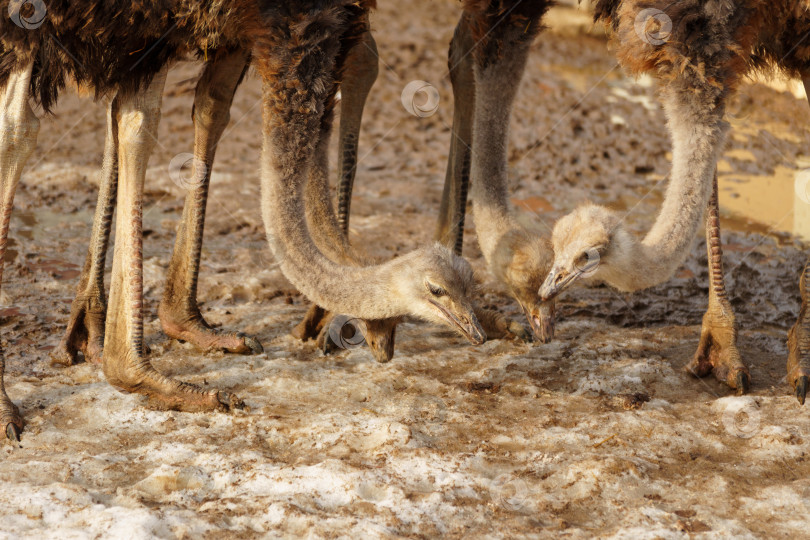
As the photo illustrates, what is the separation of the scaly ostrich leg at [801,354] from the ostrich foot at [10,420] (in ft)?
12.5

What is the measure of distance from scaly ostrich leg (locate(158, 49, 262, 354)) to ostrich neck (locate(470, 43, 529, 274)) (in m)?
1.39

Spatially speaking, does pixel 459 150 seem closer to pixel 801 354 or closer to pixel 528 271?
pixel 528 271

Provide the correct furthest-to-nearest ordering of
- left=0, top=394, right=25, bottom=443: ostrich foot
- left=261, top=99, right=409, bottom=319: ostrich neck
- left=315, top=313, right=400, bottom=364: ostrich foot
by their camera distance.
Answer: left=315, top=313, right=400, bottom=364: ostrich foot < left=261, top=99, right=409, bottom=319: ostrich neck < left=0, top=394, right=25, bottom=443: ostrich foot

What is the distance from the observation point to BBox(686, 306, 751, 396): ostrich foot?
5.01m

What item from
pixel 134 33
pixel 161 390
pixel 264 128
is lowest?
pixel 161 390

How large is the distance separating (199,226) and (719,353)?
9.95 feet

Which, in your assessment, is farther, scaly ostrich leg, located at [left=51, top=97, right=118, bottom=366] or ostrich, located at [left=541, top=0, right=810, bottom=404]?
scaly ostrich leg, located at [left=51, top=97, right=118, bottom=366]

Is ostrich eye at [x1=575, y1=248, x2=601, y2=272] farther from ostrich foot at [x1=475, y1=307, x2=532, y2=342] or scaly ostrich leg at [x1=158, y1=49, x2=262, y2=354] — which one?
scaly ostrich leg at [x1=158, y1=49, x2=262, y2=354]

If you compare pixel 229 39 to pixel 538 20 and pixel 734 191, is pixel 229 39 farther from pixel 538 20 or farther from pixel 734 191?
pixel 734 191

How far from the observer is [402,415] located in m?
4.51

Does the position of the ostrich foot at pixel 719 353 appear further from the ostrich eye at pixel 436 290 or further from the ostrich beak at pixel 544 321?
the ostrich eye at pixel 436 290

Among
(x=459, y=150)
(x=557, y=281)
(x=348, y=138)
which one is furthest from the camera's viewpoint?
(x=459, y=150)

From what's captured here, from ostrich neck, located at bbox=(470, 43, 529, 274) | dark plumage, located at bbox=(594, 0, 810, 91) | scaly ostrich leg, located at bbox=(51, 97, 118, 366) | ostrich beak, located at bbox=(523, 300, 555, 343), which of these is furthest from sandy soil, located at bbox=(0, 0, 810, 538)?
dark plumage, located at bbox=(594, 0, 810, 91)

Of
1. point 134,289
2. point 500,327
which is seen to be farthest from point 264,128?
point 500,327
